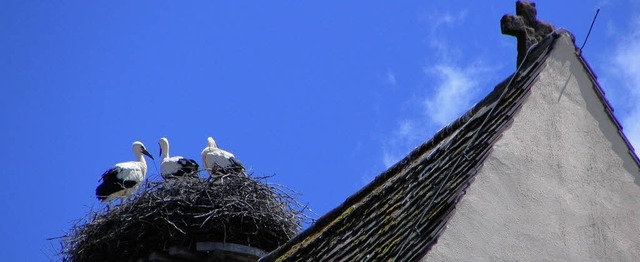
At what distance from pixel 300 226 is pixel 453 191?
9990 mm

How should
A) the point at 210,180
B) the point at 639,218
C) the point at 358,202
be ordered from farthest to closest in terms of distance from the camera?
the point at 210,180 < the point at 358,202 < the point at 639,218

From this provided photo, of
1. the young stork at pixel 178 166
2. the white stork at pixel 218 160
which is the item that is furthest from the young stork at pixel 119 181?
the white stork at pixel 218 160

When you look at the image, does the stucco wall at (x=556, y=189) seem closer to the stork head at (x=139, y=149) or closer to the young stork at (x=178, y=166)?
the young stork at (x=178, y=166)

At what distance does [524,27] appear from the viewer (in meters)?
8.27

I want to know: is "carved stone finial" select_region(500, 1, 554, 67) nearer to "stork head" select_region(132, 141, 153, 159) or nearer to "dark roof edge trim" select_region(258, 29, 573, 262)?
"dark roof edge trim" select_region(258, 29, 573, 262)

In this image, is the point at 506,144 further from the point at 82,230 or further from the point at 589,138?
the point at 82,230

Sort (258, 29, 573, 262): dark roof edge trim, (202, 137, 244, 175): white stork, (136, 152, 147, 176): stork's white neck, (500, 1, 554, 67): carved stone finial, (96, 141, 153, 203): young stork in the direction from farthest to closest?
(136, 152, 147, 176): stork's white neck
(96, 141, 153, 203): young stork
(202, 137, 244, 175): white stork
(500, 1, 554, 67): carved stone finial
(258, 29, 573, 262): dark roof edge trim

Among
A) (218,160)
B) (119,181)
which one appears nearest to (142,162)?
(119,181)

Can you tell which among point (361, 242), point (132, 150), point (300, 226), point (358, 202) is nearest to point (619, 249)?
point (361, 242)

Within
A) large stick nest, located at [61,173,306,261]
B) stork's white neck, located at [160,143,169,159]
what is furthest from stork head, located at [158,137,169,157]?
large stick nest, located at [61,173,306,261]

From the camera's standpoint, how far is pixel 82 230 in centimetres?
1653

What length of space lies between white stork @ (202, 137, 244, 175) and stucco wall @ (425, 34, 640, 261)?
1040 cm

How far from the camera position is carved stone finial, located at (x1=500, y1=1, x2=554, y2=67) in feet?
27.0

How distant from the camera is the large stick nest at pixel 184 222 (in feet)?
52.0
